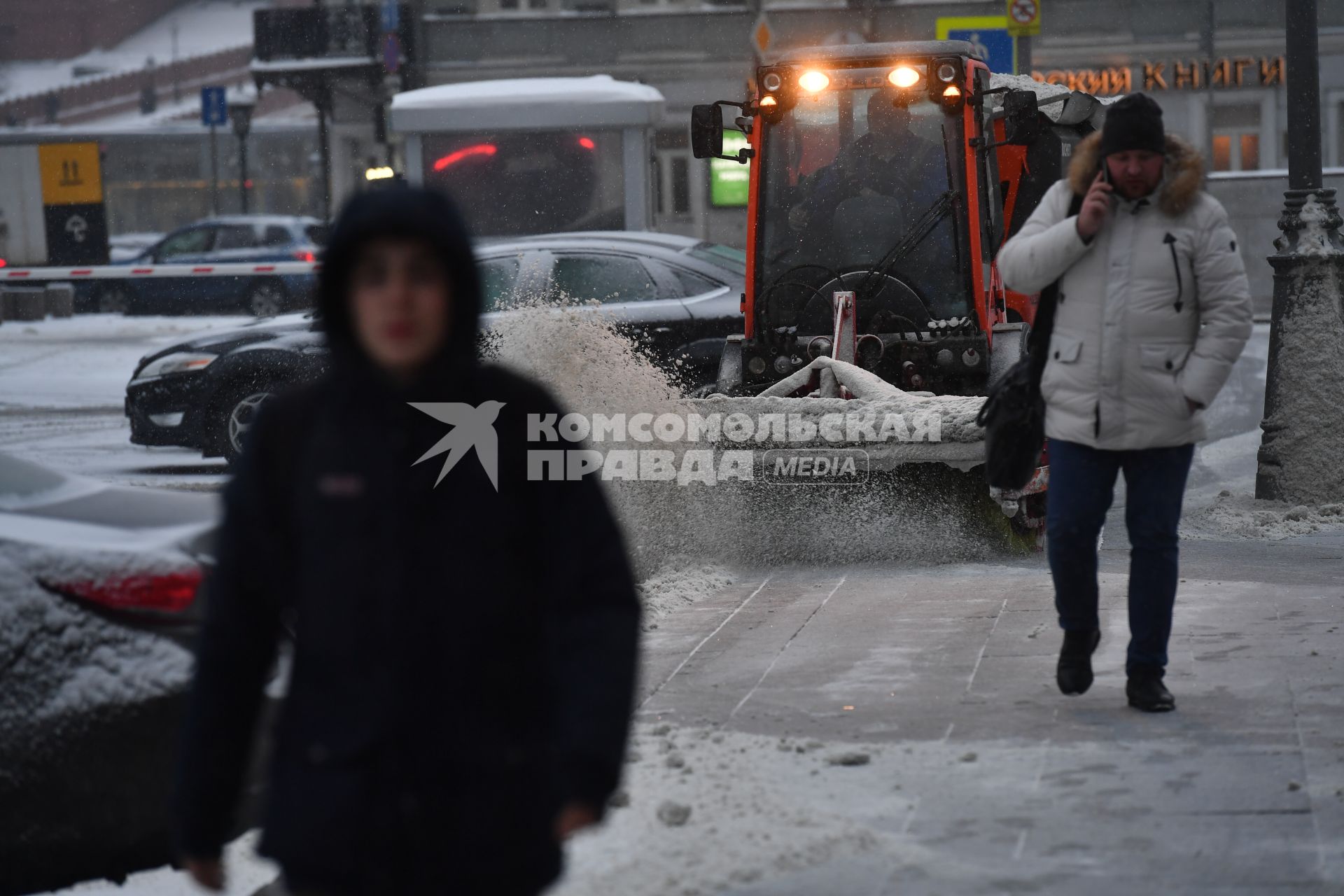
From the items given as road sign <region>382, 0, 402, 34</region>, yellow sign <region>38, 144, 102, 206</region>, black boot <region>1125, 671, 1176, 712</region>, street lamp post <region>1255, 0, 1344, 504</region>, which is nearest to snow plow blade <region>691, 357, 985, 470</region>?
street lamp post <region>1255, 0, 1344, 504</region>

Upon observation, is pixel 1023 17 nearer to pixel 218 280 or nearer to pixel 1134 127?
pixel 1134 127

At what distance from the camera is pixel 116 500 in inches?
189

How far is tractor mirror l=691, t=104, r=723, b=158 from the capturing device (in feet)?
31.0

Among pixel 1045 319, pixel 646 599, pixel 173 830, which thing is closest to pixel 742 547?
pixel 646 599

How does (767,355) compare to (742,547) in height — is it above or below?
above

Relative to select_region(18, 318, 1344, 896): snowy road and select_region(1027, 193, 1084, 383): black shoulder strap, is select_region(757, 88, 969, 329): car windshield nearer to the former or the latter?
select_region(18, 318, 1344, 896): snowy road

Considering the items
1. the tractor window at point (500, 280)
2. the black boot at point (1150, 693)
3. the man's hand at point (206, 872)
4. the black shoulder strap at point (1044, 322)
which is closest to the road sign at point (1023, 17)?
the tractor window at point (500, 280)

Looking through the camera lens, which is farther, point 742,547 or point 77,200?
point 77,200

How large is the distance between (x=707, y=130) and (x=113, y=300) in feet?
78.6

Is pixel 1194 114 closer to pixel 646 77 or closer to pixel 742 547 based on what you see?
pixel 646 77

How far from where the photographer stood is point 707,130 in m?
9.49

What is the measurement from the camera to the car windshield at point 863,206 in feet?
31.9

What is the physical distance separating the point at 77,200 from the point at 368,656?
25.5 metres

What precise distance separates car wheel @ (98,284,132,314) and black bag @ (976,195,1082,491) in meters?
27.3
